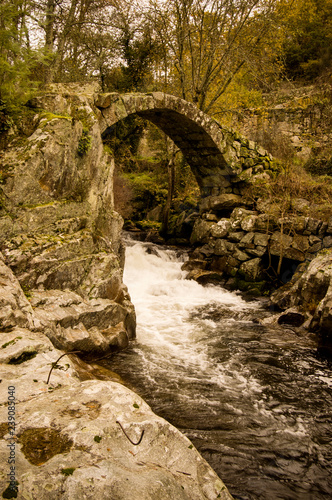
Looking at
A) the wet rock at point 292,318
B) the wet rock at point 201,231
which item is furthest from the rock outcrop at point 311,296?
the wet rock at point 201,231

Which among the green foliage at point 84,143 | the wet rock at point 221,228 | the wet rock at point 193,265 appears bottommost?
the wet rock at point 193,265

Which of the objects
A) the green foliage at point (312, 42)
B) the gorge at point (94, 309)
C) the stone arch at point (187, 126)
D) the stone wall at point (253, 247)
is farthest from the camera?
the green foliage at point (312, 42)

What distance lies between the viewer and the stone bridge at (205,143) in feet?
28.9

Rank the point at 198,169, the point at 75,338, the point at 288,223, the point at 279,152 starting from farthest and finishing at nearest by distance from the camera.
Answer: the point at 279,152 → the point at 198,169 → the point at 288,223 → the point at 75,338

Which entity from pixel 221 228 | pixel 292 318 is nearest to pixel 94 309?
pixel 292 318

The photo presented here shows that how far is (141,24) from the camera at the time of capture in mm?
13016

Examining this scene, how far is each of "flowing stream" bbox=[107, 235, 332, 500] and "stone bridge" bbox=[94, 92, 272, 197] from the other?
17.0ft

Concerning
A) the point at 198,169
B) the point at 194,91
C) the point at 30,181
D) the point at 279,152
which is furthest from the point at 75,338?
the point at 279,152

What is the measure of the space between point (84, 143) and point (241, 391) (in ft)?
15.8

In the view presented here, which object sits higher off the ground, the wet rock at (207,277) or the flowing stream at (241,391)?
the flowing stream at (241,391)

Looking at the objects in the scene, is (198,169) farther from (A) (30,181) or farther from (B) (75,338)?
(B) (75,338)

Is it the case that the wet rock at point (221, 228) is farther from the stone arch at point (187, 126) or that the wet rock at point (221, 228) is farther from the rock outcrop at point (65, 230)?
the rock outcrop at point (65, 230)

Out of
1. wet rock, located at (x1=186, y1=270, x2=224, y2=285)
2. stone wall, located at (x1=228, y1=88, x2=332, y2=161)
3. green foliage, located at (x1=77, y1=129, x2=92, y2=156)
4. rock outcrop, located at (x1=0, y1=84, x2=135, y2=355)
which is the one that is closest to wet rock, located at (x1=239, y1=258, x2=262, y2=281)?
wet rock, located at (x1=186, y1=270, x2=224, y2=285)

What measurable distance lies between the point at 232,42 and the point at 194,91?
2.06 meters
